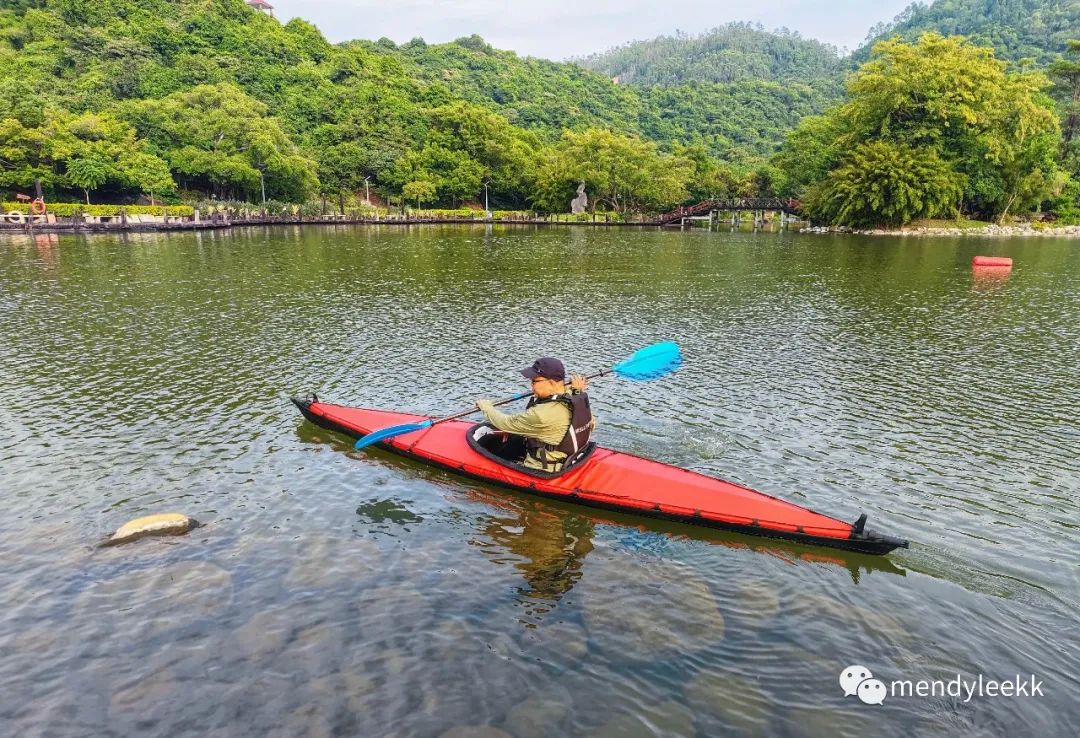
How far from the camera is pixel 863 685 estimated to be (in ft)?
20.6

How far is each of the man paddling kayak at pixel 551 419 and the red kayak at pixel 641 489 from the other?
23 cm

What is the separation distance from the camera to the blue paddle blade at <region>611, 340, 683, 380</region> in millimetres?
12062

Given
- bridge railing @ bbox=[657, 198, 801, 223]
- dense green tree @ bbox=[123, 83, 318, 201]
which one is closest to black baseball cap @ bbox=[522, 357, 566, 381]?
dense green tree @ bbox=[123, 83, 318, 201]

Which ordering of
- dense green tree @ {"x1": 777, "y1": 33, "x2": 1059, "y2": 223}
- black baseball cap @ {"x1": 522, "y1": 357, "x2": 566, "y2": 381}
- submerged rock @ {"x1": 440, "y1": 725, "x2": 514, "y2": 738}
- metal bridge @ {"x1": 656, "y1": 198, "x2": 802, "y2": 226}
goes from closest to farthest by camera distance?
submerged rock @ {"x1": 440, "y1": 725, "x2": 514, "y2": 738} → black baseball cap @ {"x1": 522, "y1": 357, "x2": 566, "y2": 381} → dense green tree @ {"x1": 777, "y1": 33, "x2": 1059, "y2": 223} → metal bridge @ {"x1": 656, "y1": 198, "x2": 802, "y2": 226}

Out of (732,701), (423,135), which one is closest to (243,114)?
(423,135)

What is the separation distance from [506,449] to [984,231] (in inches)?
2885

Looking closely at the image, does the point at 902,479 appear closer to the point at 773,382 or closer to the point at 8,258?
the point at 773,382

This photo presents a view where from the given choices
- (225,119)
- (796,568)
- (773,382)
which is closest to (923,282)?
(773,382)

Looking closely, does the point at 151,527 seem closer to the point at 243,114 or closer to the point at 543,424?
→ the point at 543,424

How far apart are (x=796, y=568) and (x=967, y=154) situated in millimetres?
72714

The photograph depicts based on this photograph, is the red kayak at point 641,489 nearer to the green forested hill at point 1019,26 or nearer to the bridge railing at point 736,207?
the bridge railing at point 736,207

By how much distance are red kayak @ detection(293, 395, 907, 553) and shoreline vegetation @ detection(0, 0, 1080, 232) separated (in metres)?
64.5

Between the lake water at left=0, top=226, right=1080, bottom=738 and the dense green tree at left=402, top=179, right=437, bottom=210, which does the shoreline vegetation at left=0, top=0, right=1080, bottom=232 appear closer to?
the dense green tree at left=402, top=179, right=437, bottom=210

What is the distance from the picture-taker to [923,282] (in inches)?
1238
